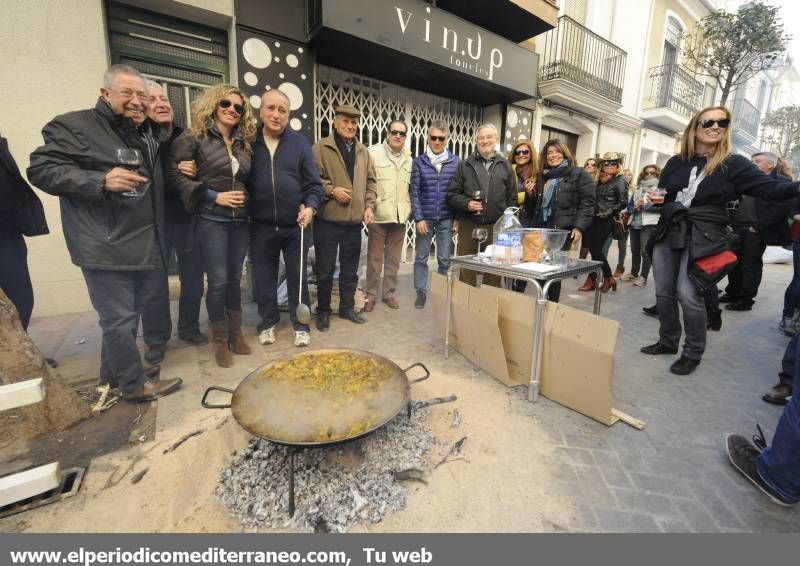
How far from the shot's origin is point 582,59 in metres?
8.49

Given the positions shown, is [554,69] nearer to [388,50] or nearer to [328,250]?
[388,50]

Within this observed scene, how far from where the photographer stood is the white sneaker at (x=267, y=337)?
11.1 ft

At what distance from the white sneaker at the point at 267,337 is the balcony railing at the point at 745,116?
73.6 ft

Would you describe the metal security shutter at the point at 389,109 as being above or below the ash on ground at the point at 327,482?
above

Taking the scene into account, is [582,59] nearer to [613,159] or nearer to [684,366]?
[613,159]

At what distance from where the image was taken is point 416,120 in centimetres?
673

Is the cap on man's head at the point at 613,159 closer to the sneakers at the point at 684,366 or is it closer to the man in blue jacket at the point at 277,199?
the sneakers at the point at 684,366

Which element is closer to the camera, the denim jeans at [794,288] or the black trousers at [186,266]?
the black trousers at [186,266]

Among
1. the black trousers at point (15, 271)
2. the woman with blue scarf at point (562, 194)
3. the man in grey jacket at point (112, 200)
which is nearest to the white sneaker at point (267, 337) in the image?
the man in grey jacket at point (112, 200)

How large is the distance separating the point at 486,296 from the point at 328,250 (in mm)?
1807

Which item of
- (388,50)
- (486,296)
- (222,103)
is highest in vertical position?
(388,50)
